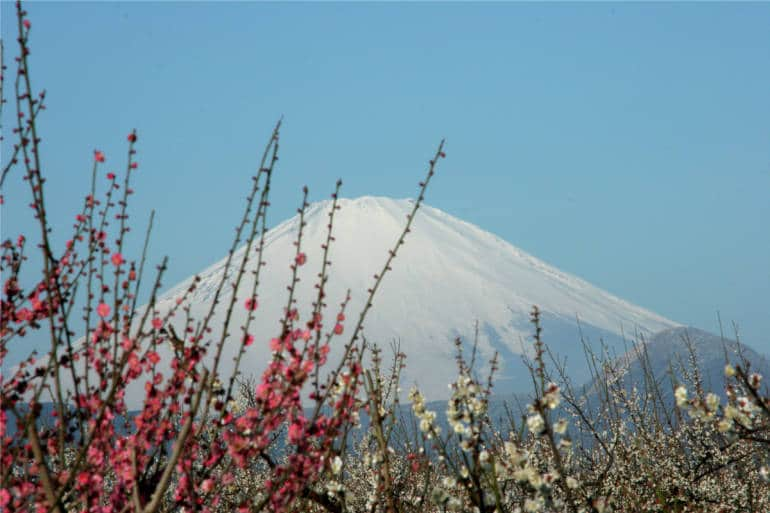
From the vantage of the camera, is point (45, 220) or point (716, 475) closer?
point (45, 220)

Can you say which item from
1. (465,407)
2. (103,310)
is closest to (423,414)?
(465,407)

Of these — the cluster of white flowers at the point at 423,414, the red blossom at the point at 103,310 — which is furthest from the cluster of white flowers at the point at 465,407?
the red blossom at the point at 103,310

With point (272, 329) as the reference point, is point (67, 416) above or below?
below

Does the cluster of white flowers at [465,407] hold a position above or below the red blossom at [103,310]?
below

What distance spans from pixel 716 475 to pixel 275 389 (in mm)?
5460

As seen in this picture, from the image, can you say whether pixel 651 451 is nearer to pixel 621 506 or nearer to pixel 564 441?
pixel 621 506

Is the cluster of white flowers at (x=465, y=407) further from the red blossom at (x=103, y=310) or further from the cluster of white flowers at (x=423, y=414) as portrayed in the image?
the red blossom at (x=103, y=310)

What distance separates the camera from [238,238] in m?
3.45

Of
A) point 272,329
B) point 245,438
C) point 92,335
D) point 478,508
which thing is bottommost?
point 478,508

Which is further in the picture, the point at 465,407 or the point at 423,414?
the point at 423,414

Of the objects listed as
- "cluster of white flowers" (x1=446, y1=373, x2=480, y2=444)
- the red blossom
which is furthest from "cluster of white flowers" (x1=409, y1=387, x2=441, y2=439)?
the red blossom

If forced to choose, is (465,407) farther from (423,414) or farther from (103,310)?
(103,310)

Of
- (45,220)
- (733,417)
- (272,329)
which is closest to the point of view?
(45,220)

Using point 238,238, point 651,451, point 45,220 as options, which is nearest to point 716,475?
point 651,451
